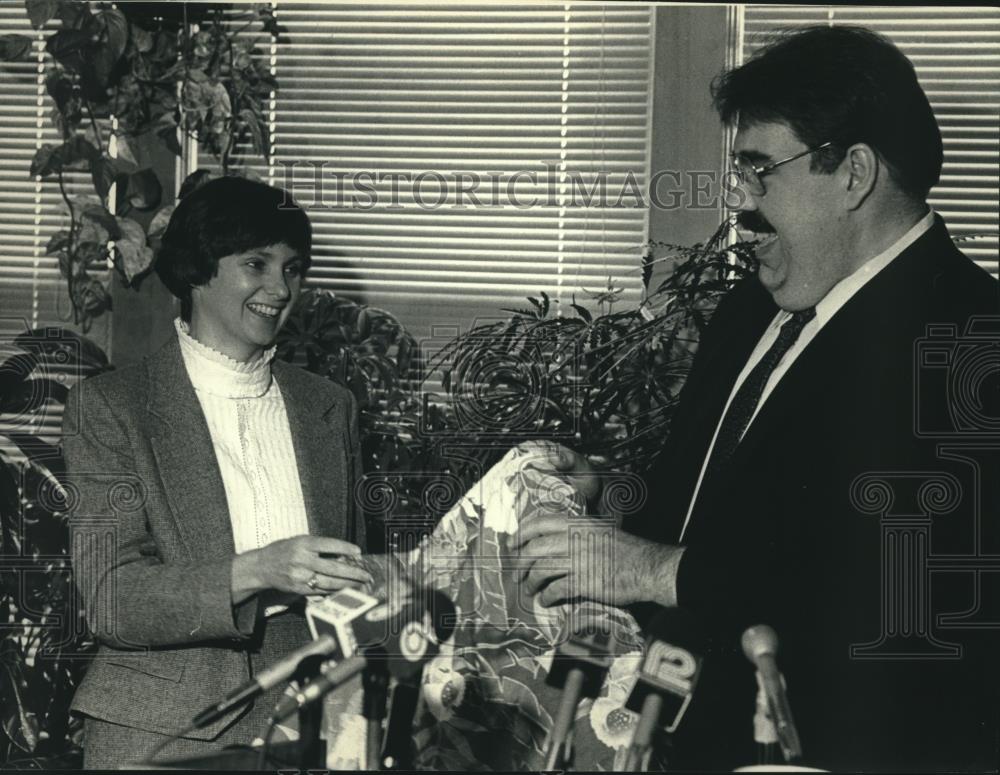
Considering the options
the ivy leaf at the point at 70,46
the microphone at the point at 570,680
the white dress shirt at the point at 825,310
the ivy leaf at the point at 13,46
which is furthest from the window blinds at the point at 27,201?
the microphone at the point at 570,680

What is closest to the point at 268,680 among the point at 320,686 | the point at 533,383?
the point at 320,686

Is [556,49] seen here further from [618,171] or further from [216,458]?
[216,458]

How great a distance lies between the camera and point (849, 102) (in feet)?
7.23

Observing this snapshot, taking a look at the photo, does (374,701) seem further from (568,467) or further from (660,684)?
(568,467)

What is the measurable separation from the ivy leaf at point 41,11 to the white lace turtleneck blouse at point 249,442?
1.47 m

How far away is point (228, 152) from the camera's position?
3.85 m

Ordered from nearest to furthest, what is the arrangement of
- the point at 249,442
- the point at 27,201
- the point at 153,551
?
the point at 153,551 → the point at 249,442 → the point at 27,201

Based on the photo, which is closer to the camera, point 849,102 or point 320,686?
point 320,686

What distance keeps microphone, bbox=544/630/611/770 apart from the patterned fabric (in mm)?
485

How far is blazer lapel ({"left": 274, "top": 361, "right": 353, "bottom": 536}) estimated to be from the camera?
258cm

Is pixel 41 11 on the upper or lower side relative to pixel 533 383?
upper

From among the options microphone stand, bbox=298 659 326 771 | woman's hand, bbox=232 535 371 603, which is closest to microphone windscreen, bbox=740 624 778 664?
microphone stand, bbox=298 659 326 771

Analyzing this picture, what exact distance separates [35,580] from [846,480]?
2411 mm

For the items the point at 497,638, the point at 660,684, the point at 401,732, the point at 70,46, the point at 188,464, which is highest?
the point at 70,46
